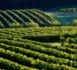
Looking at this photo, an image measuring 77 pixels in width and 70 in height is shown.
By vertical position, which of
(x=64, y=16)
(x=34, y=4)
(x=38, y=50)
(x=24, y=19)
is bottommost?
(x=38, y=50)

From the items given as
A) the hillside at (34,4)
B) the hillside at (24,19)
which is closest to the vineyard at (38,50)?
the hillside at (24,19)

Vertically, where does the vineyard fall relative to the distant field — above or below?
below

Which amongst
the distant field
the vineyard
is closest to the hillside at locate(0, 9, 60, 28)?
the distant field

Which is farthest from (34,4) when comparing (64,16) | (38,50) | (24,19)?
(38,50)

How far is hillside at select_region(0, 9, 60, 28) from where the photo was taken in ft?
259

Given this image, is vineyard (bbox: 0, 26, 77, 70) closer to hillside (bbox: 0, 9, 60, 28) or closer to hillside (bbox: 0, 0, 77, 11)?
hillside (bbox: 0, 9, 60, 28)

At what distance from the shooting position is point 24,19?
85.1 m

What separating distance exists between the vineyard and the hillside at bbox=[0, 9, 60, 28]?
758 inches

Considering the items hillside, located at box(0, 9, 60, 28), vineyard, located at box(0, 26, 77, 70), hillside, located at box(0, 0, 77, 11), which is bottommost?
vineyard, located at box(0, 26, 77, 70)

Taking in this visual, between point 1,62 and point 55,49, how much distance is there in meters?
10.1

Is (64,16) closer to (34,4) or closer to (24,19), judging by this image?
(24,19)

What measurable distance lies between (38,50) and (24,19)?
1598 inches

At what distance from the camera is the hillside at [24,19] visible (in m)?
78.8

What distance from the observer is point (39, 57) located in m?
42.0
